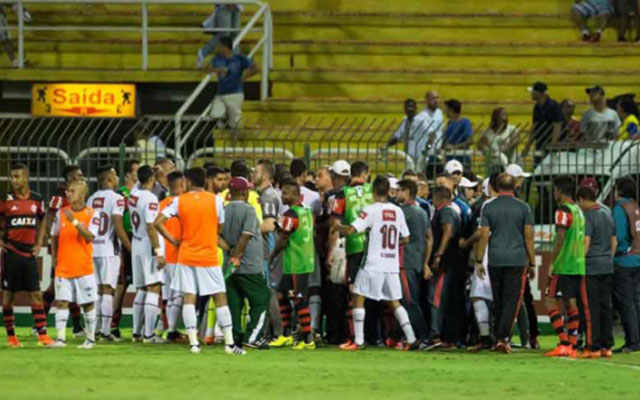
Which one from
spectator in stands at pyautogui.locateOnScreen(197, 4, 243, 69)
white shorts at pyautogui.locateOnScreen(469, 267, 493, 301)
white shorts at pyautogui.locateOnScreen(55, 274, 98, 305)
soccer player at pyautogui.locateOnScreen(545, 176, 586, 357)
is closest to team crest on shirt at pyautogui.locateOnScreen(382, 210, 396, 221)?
white shorts at pyautogui.locateOnScreen(469, 267, 493, 301)

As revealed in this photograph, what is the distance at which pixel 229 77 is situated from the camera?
2984cm

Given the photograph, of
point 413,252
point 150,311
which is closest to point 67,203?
point 150,311

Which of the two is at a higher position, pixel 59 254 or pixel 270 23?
pixel 270 23

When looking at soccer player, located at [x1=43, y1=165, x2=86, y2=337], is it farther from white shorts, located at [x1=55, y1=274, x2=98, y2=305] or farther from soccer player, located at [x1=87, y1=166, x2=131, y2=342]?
white shorts, located at [x1=55, y1=274, x2=98, y2=305]

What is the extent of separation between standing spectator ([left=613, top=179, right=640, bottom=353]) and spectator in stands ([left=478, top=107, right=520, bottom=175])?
→ 10.1 feet

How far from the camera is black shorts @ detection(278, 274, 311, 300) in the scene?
2161 centimetres

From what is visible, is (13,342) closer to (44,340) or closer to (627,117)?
(44,340)

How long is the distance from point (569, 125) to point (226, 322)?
833cm

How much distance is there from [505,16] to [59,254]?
44.9 ft

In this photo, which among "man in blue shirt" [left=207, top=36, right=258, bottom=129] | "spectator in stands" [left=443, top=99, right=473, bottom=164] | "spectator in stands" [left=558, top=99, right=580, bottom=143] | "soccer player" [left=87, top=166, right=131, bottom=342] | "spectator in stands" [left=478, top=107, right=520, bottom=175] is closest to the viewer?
"soccer player" [left=87, top=166, right=131, bottom=342]

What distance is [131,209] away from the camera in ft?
73.5

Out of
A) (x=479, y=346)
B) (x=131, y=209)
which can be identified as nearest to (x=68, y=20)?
(x=131, y=209)

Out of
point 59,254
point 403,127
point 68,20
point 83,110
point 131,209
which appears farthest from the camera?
point 68,20

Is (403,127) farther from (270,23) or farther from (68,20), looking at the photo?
(68,20)
